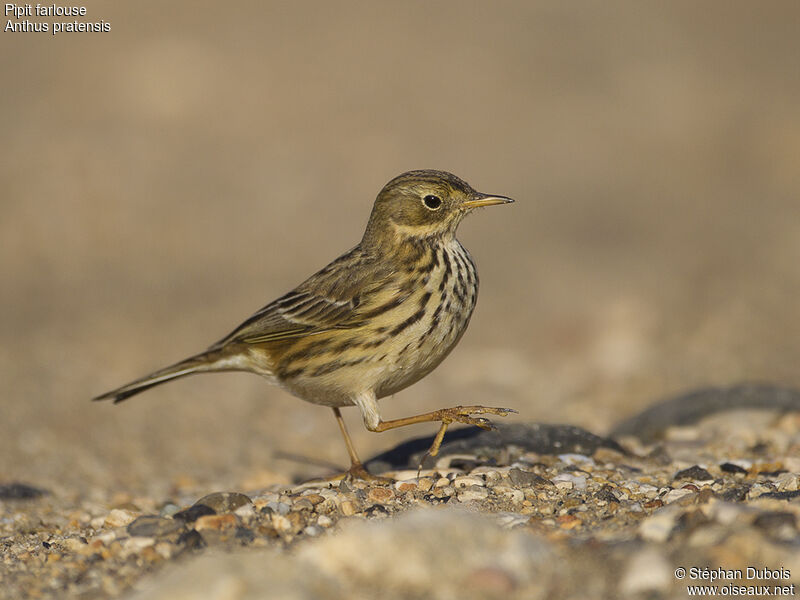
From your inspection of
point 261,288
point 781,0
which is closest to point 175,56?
point 261,288

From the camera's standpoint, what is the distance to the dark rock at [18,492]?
26.8 ft

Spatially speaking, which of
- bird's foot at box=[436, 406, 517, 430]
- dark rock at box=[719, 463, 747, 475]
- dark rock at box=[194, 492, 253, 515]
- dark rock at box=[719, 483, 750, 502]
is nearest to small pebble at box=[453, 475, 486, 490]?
bird's foot at box=[436, 406, 517, 430]

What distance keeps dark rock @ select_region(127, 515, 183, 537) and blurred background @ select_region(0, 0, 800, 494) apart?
3664 mm

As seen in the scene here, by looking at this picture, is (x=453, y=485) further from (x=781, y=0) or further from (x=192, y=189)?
(x=781, y=0)

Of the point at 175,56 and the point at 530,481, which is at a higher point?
the point at 175,56

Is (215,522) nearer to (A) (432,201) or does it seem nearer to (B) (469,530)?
(B) (469,530)

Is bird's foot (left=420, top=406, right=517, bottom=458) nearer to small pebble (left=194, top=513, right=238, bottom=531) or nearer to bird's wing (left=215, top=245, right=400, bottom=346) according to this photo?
bird's wing (left=215, top=245, right=400, bottom=346)

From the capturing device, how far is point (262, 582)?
4188 mm

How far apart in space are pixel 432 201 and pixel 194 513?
114 inches

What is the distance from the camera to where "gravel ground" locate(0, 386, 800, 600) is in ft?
14.3

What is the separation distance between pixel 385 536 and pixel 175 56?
17.4 meters

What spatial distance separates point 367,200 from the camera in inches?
648

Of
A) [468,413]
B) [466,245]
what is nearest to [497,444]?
[468,413]

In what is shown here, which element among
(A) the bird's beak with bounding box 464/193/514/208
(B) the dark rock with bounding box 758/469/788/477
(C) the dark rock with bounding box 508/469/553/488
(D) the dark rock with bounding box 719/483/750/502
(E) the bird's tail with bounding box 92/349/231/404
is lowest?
(B) the dark rock with bounding box 758/469/788/477
